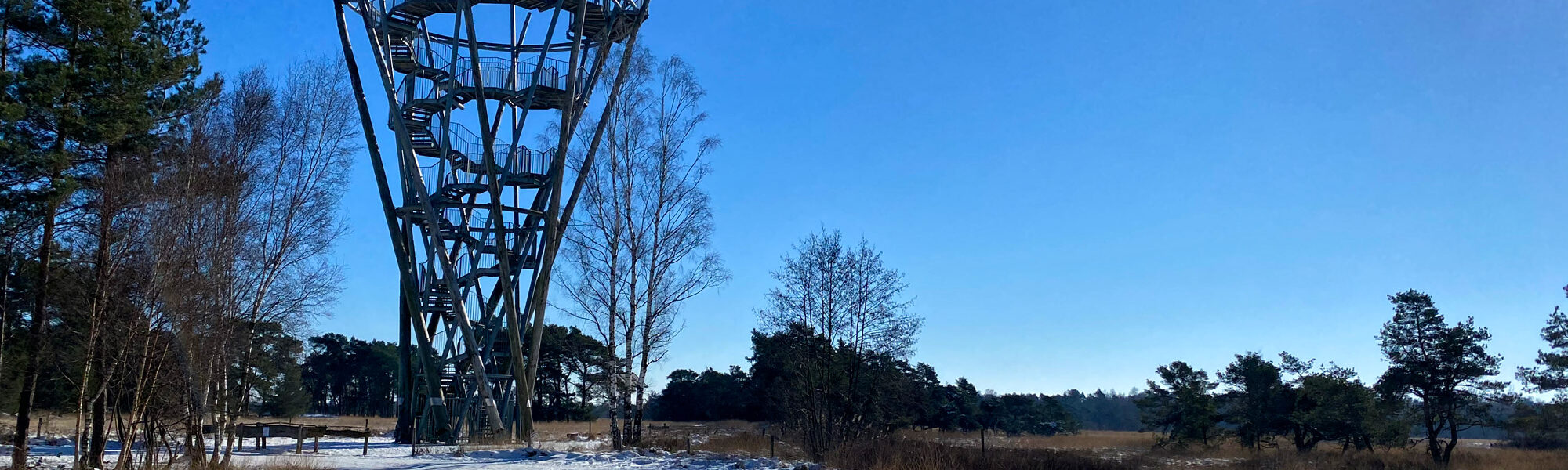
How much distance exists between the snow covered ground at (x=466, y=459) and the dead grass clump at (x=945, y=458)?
86 cm

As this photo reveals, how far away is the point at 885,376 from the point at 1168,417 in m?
16.6

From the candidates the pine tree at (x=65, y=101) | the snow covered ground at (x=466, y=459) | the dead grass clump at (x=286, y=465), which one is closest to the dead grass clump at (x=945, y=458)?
the snow covered ground at (x=466, y=459)

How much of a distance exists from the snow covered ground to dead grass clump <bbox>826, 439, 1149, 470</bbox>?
860mm

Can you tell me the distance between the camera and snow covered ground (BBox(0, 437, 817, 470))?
Answer: 52.5ft

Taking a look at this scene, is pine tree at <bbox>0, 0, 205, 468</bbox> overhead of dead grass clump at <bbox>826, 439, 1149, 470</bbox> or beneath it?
overhead

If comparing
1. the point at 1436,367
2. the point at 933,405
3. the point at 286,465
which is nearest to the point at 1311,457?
the point at 1436,367

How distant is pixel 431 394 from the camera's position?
22.6 metres

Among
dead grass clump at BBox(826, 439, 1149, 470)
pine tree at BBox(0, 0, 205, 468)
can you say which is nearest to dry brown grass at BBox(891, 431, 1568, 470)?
dead grass clump at BBox(826, 439, 1149, 470)

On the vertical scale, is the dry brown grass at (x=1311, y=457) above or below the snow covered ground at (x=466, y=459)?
below

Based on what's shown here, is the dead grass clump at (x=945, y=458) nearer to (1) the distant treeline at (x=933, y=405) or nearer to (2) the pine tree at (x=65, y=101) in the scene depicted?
(2) the pine tree at (x=65, y=101)

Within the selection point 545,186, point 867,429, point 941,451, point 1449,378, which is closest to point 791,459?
point 867,429

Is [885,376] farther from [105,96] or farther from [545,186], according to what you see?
[105,96]

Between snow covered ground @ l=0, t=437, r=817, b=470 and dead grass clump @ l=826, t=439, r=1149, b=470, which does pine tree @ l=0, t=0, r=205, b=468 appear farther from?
dead grass clump @ l=826, t=439, r=1149, b=470

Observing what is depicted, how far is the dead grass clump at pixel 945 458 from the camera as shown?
52.6 feet
